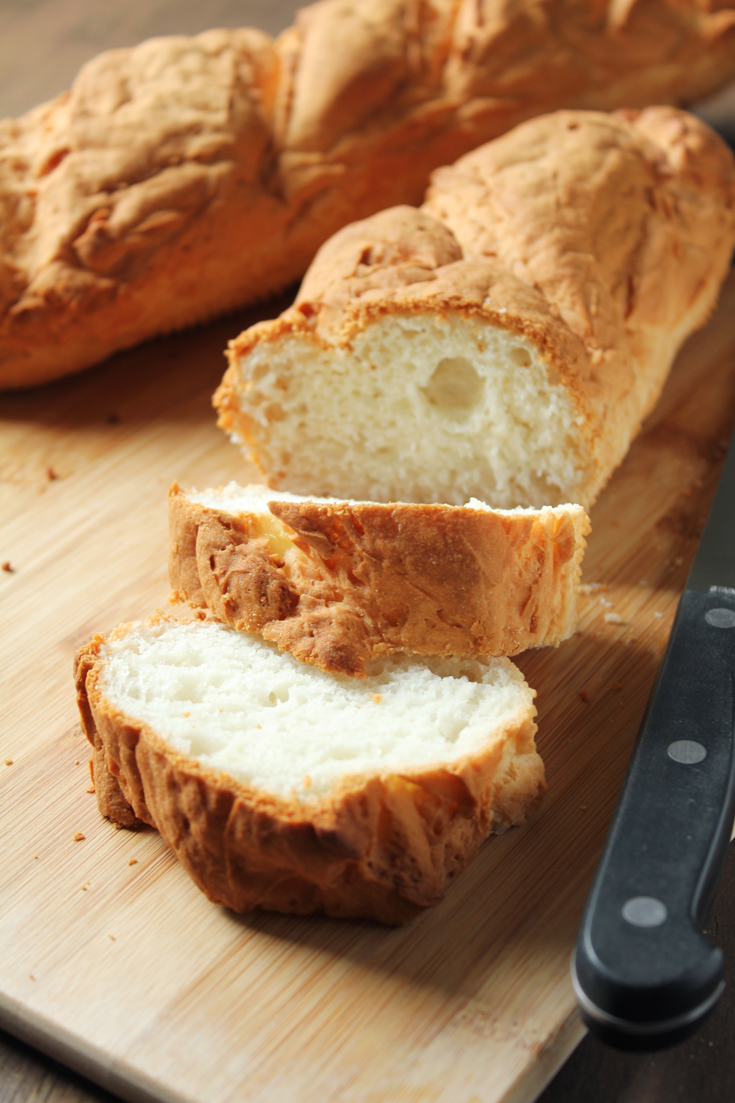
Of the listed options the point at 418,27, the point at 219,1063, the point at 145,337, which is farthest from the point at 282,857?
the point at 418,27

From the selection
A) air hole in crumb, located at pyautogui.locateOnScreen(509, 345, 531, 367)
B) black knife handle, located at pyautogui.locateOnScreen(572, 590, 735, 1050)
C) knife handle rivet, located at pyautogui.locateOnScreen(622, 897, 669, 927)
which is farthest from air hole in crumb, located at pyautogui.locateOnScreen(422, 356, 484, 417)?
knife handle rivet, located at pyautogui.locateOnScreen(622, 897, 669, 927)

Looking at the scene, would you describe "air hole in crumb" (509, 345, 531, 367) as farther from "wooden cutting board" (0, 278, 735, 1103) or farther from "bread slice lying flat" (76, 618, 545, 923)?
"bread slice lying flat" (76, 618, 545, 923)

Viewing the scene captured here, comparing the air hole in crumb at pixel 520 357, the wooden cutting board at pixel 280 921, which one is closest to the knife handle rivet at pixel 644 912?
the wooden cutting board at pixel 280 921

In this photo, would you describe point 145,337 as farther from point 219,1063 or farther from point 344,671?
point 219,1063

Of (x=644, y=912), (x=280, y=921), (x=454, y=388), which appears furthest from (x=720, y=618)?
(x=280, y=921)

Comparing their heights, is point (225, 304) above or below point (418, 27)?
below

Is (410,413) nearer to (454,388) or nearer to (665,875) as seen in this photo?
(454,388)

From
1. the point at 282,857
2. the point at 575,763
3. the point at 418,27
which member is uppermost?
the point at 418,27
